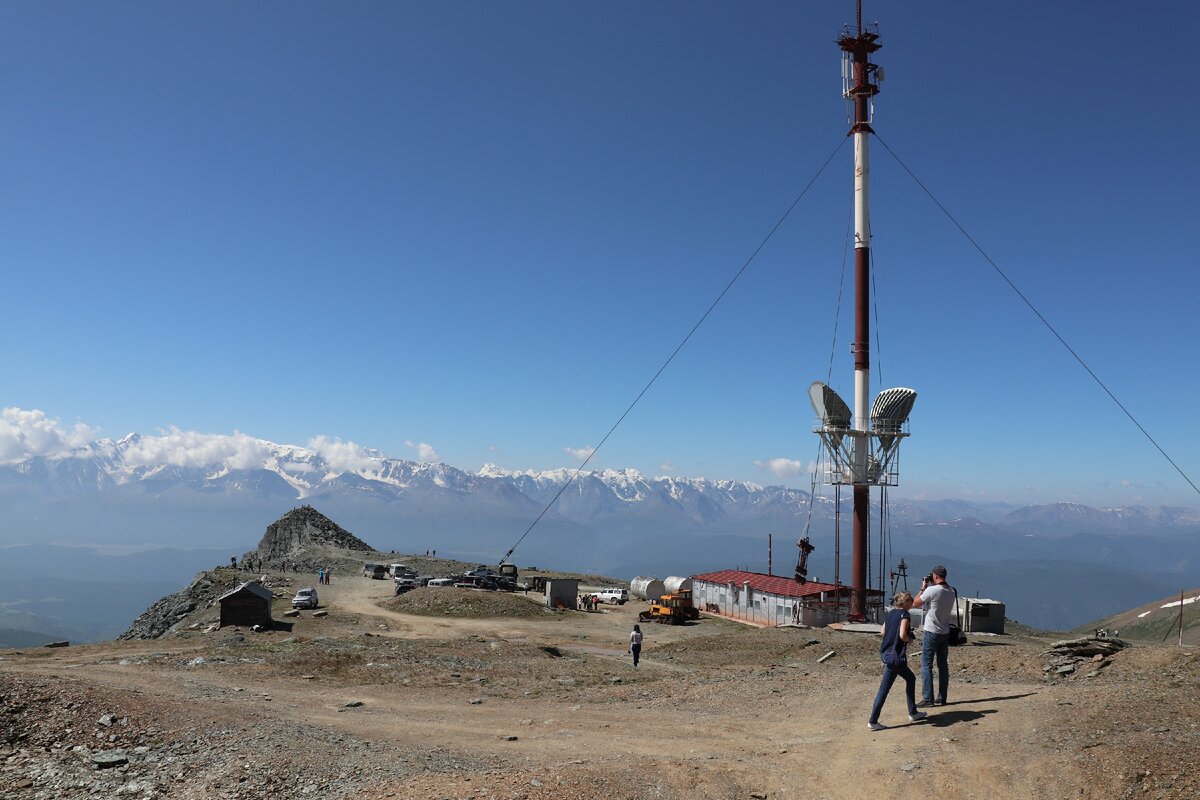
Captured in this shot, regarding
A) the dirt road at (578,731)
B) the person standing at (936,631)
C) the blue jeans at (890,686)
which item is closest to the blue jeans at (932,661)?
the person standing at (936,631)

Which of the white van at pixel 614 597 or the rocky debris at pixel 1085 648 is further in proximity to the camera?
the white van at pixel 614 597

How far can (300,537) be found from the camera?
119750 millimetres

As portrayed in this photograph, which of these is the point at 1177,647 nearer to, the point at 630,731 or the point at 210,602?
the point at 630,731

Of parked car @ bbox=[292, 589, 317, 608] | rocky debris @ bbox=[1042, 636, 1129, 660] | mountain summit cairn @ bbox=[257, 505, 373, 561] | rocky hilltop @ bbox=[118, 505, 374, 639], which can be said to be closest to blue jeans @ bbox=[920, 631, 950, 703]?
rocky debris @ bbox=[1042, 636, 1129, 660]

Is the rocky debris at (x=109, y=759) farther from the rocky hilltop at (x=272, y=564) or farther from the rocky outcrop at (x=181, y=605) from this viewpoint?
the rocky outcrop at (x=181, y=605)

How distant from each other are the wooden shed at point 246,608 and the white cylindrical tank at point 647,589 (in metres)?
40.7

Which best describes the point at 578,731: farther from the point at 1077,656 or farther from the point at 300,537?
the point at 300,537

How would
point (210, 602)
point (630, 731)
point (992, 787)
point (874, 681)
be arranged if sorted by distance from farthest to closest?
point (210, 602), point (874, 681), point (630, 731), point (992, 787)

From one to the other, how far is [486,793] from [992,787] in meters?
8.85

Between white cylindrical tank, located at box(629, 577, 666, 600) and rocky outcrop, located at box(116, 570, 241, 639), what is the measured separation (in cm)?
3987

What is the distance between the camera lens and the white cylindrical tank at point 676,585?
75.9m

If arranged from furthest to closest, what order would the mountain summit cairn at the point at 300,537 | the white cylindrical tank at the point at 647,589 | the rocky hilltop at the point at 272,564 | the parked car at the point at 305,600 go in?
1. the mountain summit cairn at the point at 300,537
2. the white cylindrical tank at the point at 647,589
3. the rocky hilltop at the point at 272,564
4. the parked car at the point at 305,600

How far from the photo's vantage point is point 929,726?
15.5 m

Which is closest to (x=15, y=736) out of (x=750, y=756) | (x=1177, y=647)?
(x=750, y=756)
